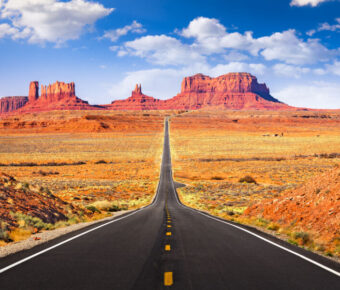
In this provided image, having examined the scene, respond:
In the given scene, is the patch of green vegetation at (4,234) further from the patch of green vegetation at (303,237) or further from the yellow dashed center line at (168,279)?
the patch of green vegetation at (303,237)

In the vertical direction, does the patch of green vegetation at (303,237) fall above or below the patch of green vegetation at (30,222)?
above

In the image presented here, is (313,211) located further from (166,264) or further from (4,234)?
(4,234)

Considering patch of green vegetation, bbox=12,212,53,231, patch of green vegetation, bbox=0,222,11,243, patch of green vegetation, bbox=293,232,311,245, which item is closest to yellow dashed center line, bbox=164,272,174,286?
patch of green vegetation, bbox=293,232,311,245

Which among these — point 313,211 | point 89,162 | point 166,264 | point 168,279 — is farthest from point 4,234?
point 89,162

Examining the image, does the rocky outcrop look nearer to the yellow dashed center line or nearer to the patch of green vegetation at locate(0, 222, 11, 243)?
the yellow dashed center line

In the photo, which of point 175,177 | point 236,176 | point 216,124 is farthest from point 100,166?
point 216,124

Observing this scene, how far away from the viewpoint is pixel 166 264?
6785 millimetres

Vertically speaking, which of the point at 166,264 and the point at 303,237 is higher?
the point at 166,264

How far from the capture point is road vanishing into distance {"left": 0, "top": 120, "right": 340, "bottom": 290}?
5.54 m

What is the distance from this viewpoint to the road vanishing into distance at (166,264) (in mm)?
5535

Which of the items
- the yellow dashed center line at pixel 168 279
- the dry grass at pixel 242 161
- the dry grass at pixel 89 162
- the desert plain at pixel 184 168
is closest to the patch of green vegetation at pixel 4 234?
the desert plain at pixel 184 168

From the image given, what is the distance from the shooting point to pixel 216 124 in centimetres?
16312

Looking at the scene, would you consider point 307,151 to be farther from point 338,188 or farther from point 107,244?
point 107,244

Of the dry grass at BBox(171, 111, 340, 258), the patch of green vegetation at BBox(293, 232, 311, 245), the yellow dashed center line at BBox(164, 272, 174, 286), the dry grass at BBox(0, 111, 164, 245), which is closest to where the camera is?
the yellow dashed center line at BBox(164, 272, 174, 286)
